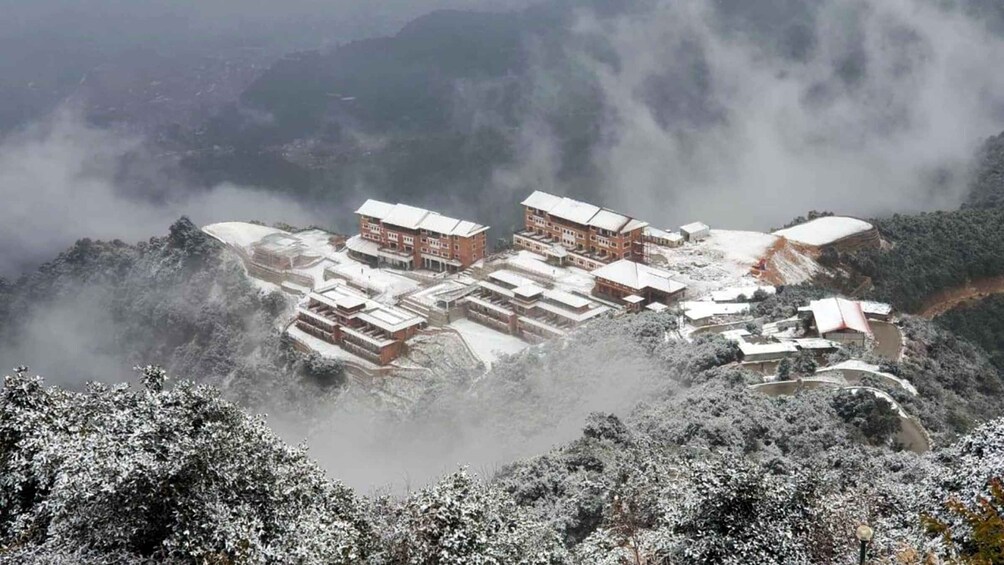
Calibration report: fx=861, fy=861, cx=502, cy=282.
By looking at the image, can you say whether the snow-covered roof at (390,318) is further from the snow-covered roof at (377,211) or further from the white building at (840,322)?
the white building at (840,322)

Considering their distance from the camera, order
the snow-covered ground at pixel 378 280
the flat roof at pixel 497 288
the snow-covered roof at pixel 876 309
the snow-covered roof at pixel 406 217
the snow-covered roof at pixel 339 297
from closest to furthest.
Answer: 1. the snow-covered roof at pixel 876 309
2. the snow-covered roof at pixel 339 297
3. the flat roof at pixel 497 288
4. the snow-covered ground at pixel 378 280
5. the snow-covered roof at pixel 406 217

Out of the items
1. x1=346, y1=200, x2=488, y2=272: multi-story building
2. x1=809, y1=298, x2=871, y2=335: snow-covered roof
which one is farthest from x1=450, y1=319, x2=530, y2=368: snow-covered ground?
x1=809, y1=298, x2=871, y2=335: snow-covered roof

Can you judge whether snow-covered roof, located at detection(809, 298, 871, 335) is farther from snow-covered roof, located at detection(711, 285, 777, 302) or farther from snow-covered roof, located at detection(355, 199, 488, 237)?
snow-covered roof, located at detection(355, 199, 488, 237)

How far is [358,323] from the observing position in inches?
1331

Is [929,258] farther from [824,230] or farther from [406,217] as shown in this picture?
[406,217]

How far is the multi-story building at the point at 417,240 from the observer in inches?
1518

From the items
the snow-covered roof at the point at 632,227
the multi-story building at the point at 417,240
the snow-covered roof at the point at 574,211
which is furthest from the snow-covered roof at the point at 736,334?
the multi-story building at the point at 417,240

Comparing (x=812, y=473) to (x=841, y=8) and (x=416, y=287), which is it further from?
(x=841, y=8)

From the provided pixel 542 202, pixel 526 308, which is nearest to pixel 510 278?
pixel 526 308

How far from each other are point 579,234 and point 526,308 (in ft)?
21.7

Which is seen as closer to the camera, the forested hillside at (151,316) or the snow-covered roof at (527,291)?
the snow-covered roof at (527,291)

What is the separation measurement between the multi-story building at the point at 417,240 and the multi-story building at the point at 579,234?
2654 millimetres

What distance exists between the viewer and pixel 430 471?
27.3 meters

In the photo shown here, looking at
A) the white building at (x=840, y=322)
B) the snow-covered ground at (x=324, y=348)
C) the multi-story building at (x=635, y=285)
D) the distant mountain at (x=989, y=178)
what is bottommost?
the snow-covered ground at (x=324, y=348)
